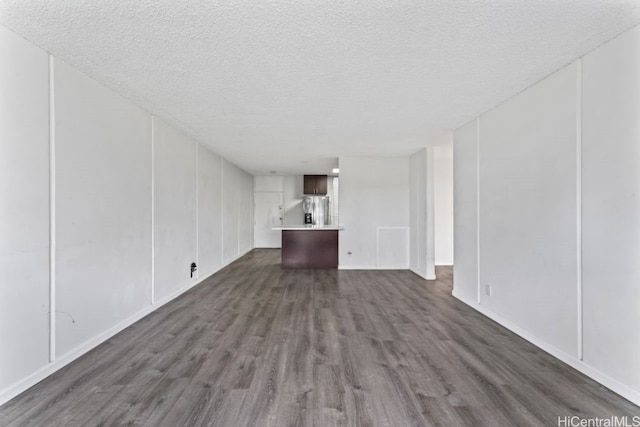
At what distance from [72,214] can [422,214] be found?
497 cm

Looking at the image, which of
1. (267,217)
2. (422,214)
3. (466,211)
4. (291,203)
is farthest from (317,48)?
(267,217)

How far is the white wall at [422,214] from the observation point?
17.1 feet

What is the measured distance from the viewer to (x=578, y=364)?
84.7 inches

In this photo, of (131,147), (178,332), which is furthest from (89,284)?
(131,147)

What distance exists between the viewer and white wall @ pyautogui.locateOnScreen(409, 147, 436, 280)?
520cm

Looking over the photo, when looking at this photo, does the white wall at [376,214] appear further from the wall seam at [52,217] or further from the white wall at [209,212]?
the wall seam at [52,217]

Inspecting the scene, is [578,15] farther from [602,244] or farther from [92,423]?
[92,423]

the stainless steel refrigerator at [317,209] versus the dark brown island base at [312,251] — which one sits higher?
the stainless steel refrigerator at [317,209]

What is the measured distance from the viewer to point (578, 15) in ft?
5.63

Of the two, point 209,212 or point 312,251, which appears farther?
point 312,251

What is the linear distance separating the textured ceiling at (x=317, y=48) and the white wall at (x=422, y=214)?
1.87 metres

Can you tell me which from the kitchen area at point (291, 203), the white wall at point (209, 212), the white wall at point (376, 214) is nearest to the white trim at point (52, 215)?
the white wall at point (209, 212)

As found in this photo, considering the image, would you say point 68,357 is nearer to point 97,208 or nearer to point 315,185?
point 97,208

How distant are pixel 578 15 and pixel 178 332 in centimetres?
392
